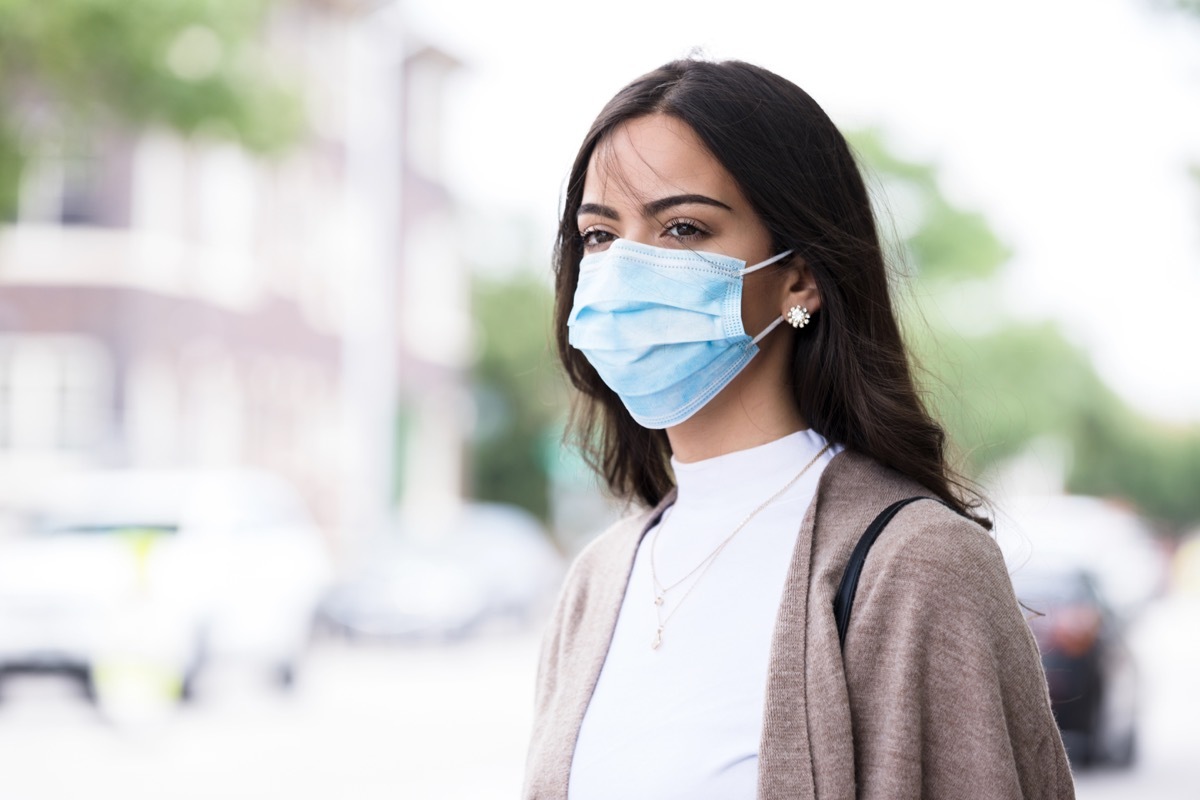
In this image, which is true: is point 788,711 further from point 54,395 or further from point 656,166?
point 54,395

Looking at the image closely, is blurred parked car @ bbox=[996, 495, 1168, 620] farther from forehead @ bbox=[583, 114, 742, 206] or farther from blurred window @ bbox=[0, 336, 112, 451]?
blurred window @ bbox=[0, 336, 112, 451]

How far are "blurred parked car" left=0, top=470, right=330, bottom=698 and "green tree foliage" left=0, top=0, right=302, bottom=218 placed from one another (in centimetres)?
291

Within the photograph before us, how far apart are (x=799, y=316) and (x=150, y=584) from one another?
40.8 feet

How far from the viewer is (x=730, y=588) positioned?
2467 mm

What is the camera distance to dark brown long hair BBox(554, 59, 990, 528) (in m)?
2.46

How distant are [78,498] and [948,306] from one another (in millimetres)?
39318

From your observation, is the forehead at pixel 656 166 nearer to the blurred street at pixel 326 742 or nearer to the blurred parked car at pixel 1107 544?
the blurred street at pixel 326 742

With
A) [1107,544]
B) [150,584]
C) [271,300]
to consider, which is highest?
[271,300]

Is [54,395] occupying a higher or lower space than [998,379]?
higher

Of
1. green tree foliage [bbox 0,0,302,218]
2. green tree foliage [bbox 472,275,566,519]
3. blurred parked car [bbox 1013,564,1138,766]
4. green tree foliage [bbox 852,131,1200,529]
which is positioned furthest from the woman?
green tree foliage [bbox 472,275,566,519]

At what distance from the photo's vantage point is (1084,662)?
11211 mm

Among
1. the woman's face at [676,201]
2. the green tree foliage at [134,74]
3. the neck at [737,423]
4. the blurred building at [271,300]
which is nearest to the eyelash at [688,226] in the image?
the woman's face at [676,201]

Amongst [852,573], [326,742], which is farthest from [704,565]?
[326,742]

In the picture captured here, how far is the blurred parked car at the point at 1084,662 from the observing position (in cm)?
1120
